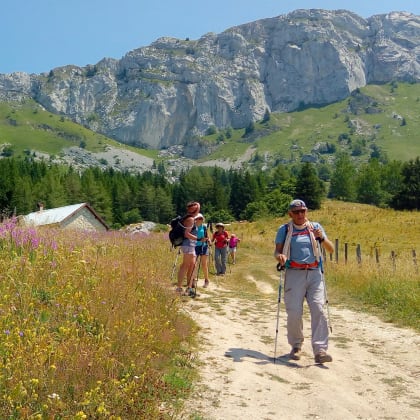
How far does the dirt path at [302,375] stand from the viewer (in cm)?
502

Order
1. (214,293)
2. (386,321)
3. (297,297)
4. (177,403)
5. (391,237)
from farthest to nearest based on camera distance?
(391,237), (214,293), (386,321), (297,297), (177,403)

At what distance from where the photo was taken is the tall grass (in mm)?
3893

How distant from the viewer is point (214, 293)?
517 inches

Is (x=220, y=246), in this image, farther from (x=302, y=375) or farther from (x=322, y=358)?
(x=302, y=375)

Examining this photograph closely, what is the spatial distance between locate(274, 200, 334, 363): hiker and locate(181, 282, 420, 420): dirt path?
1.69 ft

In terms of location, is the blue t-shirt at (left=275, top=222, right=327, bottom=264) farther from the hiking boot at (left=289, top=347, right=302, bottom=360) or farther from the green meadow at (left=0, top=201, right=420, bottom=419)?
the green meadow at (left=0, top=201, right=420, bottom=419)

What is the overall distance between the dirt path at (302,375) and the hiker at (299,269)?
1.69 feet

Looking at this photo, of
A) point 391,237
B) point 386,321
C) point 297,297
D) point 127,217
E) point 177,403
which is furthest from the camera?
point 127,217

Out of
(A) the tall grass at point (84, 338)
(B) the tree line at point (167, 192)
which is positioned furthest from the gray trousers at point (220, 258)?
(B) the tree line at point (167, 192)

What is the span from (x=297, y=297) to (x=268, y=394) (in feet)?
6.54

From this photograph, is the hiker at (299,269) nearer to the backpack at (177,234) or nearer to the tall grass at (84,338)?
the tall grass at (84,338)

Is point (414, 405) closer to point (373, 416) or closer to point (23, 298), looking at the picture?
point (373, 416)

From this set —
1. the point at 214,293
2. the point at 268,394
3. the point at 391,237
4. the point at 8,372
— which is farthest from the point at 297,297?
the point at 391,237

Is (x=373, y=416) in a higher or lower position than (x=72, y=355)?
lower
